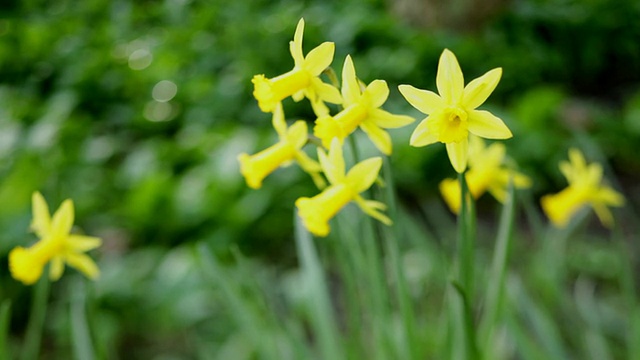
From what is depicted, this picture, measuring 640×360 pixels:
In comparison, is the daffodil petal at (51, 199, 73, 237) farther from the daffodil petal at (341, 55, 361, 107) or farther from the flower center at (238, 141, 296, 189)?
the daffodil petal at (341, 55, 361, 107)

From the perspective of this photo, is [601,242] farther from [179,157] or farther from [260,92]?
[260,92]

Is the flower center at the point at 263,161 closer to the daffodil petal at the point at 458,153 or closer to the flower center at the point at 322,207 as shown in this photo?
the flower center at the point at 322,207

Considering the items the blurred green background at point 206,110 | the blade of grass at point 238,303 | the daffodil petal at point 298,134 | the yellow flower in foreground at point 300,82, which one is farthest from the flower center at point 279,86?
the blurred green background at point 206,110

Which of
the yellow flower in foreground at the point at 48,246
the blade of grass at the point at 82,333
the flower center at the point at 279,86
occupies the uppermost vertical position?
the flower center at the point at 279,86

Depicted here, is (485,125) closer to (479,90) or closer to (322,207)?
(479,90)

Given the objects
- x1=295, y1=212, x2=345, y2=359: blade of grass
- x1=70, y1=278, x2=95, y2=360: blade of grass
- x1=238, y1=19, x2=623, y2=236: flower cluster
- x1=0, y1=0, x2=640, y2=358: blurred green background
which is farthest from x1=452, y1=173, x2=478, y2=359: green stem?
x1=0, y1=0, x2=640, y2=358: blurred green background

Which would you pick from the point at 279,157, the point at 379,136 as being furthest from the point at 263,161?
the point at 379,136
